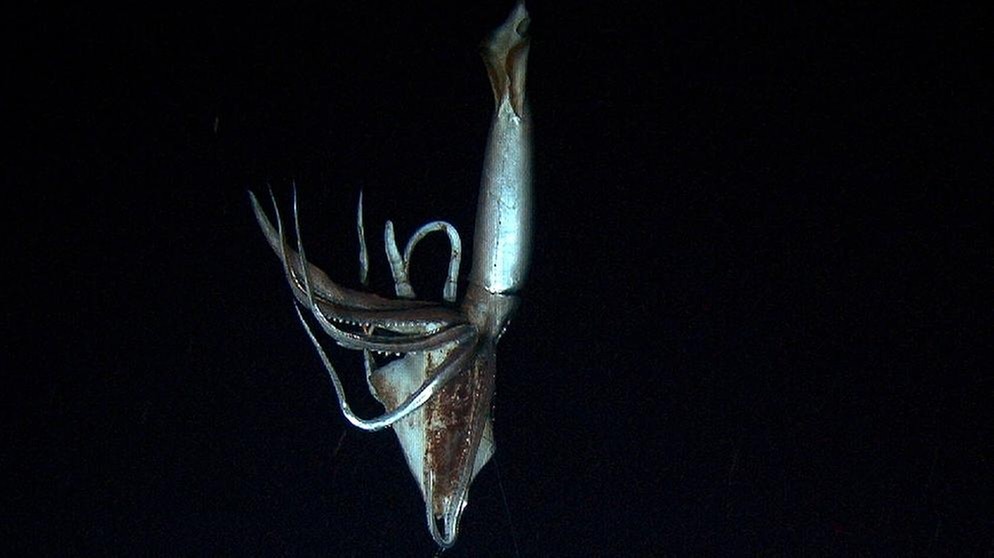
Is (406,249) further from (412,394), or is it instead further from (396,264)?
(412,394)

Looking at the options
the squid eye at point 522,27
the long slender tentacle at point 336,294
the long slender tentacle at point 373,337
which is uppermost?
the squid eye at point 522,27

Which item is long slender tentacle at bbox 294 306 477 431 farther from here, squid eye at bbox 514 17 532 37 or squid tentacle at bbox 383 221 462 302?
squid eye at bbox 514 17 532 37

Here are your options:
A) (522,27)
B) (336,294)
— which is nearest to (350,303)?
(336,294)

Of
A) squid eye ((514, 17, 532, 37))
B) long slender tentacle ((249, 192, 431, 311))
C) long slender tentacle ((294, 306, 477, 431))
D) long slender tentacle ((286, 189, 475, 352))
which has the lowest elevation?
long slender tentacle ((294, 306, 477, 431))

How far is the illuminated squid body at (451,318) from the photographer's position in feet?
6.25

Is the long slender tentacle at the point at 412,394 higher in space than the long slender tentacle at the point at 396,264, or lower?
lower

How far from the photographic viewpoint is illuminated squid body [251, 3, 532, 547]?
1.91 metres

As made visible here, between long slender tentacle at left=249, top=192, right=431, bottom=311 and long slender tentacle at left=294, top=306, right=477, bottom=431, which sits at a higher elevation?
long slender tentacle at left=249, top=192, right=431, bottom=311

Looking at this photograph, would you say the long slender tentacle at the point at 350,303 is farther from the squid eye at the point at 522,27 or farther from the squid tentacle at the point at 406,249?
the squid eye at the point at 522,27

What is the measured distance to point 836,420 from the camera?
101 inches

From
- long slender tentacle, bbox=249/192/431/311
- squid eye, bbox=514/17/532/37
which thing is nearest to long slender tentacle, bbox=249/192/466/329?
long slender tentacle, bbox=249/192/431/311

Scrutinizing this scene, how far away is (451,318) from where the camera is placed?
196 centimetres

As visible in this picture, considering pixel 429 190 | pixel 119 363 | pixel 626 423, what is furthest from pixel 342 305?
pixel 626 423

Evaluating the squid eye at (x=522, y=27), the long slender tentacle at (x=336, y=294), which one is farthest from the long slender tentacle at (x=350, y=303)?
the squid eye at (x=522, y=27)
